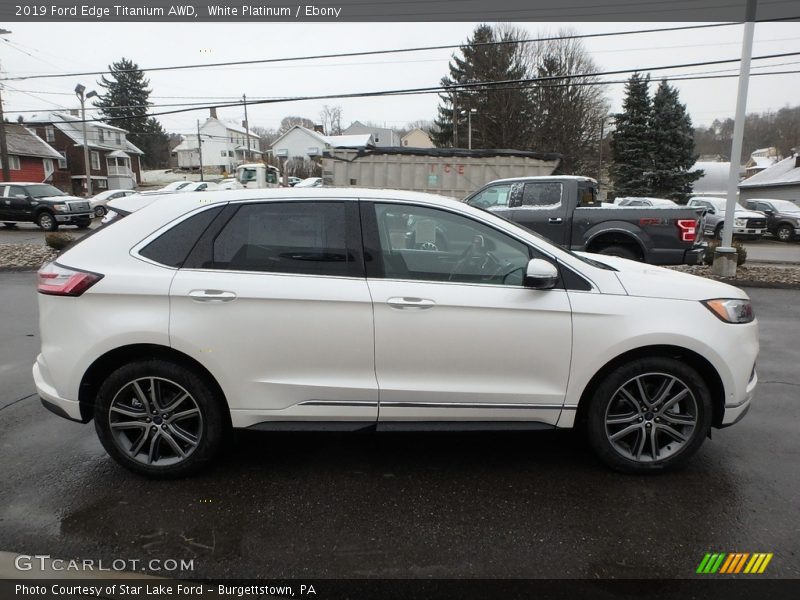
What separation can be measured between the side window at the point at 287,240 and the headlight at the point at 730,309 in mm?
2154

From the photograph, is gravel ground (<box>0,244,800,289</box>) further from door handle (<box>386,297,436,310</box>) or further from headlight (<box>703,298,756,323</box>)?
door handle (<box>386,297,436,310</box>)

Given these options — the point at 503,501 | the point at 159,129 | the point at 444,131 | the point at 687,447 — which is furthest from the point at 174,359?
the point at 159,129

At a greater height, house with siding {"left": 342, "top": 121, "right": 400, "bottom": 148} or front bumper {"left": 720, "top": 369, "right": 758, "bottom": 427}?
house with siding {"left": 342, "top": 121, "right": 400, "bottom": 148}

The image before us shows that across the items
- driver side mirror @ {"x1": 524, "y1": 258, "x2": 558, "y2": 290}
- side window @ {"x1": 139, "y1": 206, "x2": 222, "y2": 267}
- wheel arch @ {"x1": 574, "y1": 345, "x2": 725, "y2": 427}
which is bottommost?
wheel arch @ {"x1": 574, "y1": 345, "x2": 725, "y2": 427}

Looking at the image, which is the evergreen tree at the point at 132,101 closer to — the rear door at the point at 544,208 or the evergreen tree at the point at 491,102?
the evergreen tree at the point at 491,102

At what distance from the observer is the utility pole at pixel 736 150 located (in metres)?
9.35

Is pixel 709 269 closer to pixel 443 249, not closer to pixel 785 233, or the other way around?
pixel 443 249

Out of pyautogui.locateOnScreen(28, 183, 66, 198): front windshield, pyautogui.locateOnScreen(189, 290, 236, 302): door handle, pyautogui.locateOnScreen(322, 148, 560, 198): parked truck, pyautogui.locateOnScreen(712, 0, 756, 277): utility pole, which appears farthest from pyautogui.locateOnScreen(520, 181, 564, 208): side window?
pyautogui.locateOnScreen(28, 183, 66, 198): front windshield

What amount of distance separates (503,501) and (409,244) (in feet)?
5.31

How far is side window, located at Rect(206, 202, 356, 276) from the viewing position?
315 cm

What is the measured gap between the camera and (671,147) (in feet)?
122

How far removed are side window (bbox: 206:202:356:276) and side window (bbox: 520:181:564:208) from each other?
22.4ft

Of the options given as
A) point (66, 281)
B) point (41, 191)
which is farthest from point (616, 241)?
point (41, 191)

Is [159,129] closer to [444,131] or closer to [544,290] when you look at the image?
[444,131]
